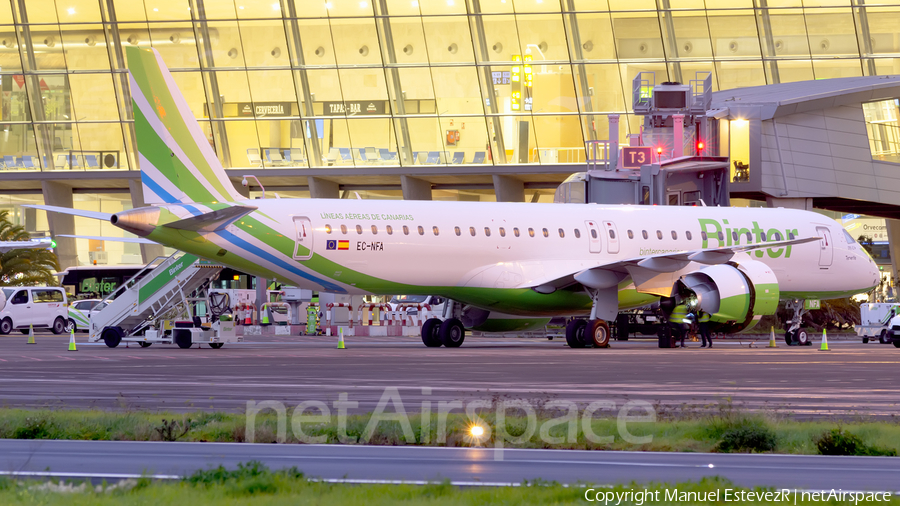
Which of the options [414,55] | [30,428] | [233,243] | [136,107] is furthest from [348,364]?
[414,55]

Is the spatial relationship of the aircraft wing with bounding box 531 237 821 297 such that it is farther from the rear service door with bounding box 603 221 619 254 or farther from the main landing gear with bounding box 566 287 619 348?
the rear service door with bounding box 603 221 619 254

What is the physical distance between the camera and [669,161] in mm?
46188

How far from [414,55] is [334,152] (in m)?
6.69

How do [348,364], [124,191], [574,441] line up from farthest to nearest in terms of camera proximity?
[124,191]
[348,364]
[574,441]

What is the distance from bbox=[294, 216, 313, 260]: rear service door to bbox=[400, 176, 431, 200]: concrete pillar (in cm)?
3482

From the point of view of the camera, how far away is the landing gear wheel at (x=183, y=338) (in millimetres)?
29578

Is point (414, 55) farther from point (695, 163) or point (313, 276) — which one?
Result: point (313, 276)

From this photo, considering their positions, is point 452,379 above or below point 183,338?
below

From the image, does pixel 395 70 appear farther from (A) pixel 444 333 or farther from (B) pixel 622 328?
(A) pixel 444 333

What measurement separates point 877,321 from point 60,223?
44.4 metres

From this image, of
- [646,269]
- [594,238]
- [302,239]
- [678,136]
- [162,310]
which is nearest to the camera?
[302,239]

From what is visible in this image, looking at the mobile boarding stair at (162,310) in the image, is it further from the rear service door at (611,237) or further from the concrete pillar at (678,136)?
the concrete pillar at (678,136)

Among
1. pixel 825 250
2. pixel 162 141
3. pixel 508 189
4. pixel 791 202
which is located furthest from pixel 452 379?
pixel 508 189

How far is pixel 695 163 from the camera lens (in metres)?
47.5
